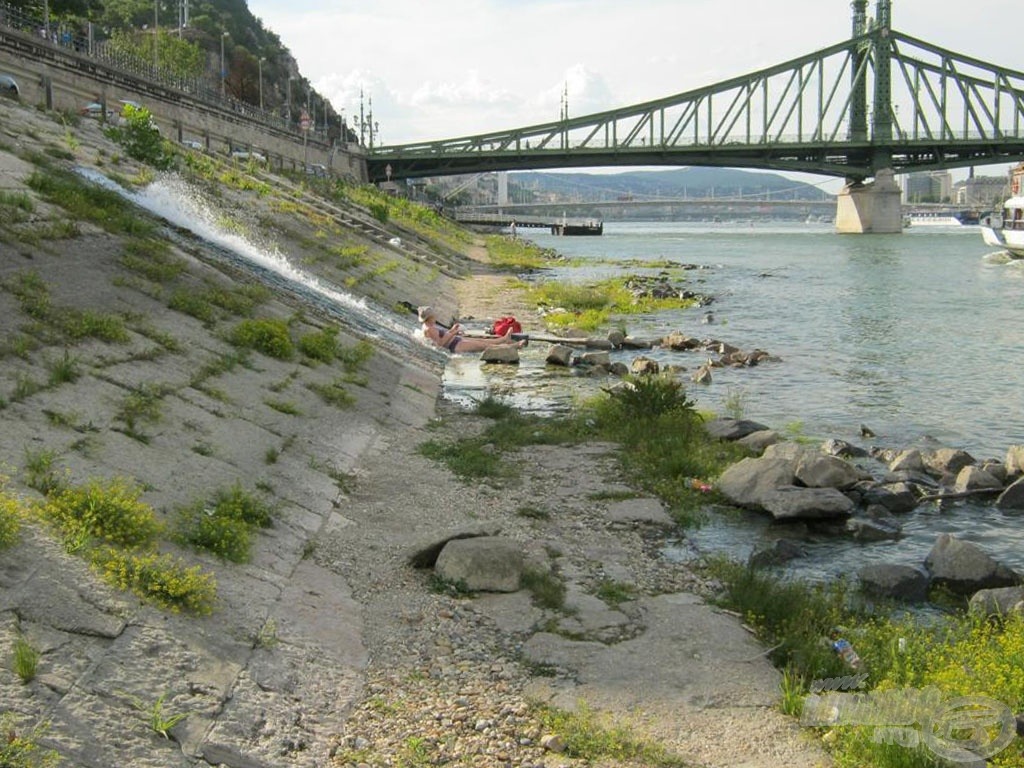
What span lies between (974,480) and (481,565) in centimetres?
755

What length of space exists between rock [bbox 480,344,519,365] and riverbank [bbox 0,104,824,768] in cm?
723

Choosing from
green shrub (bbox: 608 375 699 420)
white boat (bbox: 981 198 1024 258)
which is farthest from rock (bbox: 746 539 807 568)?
white boat (bbox: 981 198 1024 258)

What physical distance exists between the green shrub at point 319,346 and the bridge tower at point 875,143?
118247 millimetres

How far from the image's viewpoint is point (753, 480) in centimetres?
1244

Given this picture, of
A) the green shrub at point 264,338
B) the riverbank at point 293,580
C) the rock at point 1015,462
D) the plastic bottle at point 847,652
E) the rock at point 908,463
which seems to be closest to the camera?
the riverbank at point 293,580

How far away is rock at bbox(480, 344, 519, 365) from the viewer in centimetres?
2303

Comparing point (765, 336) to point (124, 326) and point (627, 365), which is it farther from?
point (124, 326)

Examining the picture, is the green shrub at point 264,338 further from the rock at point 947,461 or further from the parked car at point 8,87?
the parked car at point 8,87

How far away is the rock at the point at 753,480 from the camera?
12.2m

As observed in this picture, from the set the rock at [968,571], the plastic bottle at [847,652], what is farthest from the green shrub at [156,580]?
the rock at [968,571]

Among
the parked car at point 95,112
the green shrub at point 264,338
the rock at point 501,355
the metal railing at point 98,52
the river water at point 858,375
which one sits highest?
the metal railing at point 98,52

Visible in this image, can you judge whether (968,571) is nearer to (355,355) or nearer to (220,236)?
(355,355)

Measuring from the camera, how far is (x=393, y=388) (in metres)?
16.6

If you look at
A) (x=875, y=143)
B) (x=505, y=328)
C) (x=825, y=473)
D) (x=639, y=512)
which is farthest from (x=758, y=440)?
(x=875, y=143)
